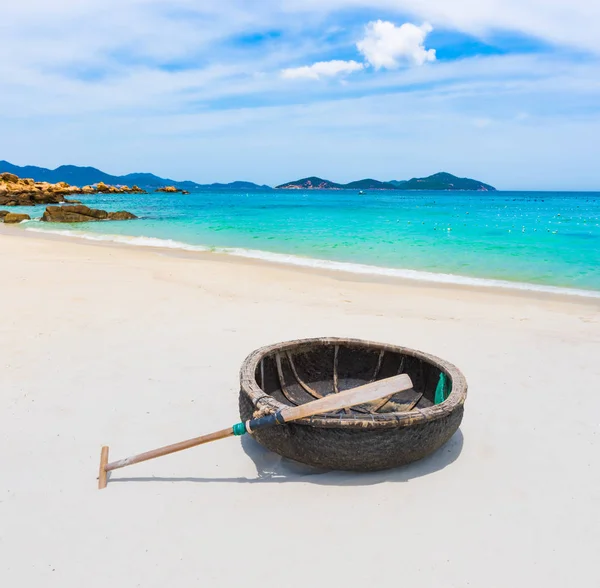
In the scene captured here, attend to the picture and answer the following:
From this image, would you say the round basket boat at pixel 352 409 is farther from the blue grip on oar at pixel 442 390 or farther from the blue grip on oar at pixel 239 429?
the blue grip on oar at pixel 239 429

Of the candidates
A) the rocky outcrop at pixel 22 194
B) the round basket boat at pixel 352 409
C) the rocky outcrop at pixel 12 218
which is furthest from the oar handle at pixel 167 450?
the rocky outcrop at pixel 22 194

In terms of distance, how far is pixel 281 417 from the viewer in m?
3.31

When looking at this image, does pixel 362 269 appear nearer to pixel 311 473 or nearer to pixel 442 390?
pixel 442 390

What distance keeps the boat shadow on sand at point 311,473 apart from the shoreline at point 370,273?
25.1 ft

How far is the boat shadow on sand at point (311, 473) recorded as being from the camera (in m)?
3.54

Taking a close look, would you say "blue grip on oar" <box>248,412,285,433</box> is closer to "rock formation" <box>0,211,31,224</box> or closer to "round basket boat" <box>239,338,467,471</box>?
"round basket boat" <box>239,338,467,471</box>

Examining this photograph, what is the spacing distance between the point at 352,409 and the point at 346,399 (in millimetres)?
1128

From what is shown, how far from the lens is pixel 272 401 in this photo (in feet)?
11.5

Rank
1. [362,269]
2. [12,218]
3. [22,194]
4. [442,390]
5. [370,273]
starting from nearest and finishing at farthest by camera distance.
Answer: [442,390], [370,273], [362,269], [12,218], [22,194]

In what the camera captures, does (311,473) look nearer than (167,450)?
No

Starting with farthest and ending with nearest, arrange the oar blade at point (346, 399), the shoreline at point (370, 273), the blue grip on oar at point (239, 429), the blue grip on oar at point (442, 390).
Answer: the shoreline at point (370, 273) → the blue grip on oar at point (442, 390) → the blue grip on oar at point (239, 429) → the oar blade at point (346, 399)

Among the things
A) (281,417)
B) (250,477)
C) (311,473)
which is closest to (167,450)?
(250,477)

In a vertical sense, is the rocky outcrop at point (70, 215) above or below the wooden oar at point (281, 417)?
above

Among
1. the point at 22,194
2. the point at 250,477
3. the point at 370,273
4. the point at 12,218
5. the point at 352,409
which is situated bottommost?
the point at 250,477
